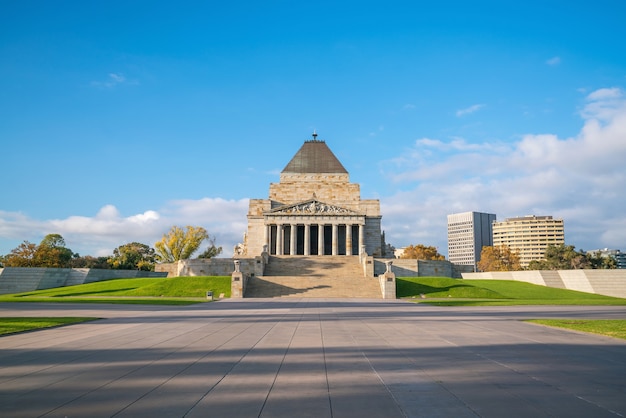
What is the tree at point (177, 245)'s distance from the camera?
93.8m

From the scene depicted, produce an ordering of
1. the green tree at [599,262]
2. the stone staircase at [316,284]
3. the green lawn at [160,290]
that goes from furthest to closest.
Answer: the green tree at [599,262], the stone staircase at [316,284], the green lawn at [160,290]

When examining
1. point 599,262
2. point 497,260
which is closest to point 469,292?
point 599,262

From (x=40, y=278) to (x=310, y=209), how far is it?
40.4 metres

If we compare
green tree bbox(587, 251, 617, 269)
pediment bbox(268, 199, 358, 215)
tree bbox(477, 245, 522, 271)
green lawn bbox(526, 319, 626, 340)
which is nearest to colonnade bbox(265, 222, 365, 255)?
pediment bbox(268, 199, 358, 215)

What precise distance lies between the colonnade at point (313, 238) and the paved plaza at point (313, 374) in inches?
2371

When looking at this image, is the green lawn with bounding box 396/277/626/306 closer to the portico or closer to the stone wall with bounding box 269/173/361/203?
the portico

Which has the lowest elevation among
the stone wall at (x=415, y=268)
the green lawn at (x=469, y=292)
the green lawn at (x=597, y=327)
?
the green lawn at (x=469, y=292)

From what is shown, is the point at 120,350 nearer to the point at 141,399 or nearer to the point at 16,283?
the point at 141,399

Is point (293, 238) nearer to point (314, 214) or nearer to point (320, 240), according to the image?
point (320, 240)

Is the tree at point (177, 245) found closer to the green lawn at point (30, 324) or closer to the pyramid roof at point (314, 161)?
the pyramid roof at point (314, 161)

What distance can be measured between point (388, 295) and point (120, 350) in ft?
118

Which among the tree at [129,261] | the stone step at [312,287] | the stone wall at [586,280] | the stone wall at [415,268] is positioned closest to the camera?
the stone step at [312,287]

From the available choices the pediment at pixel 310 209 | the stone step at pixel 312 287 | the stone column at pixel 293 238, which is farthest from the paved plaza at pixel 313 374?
the pediment at pixel 310 209

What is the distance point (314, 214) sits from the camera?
7844 cm
